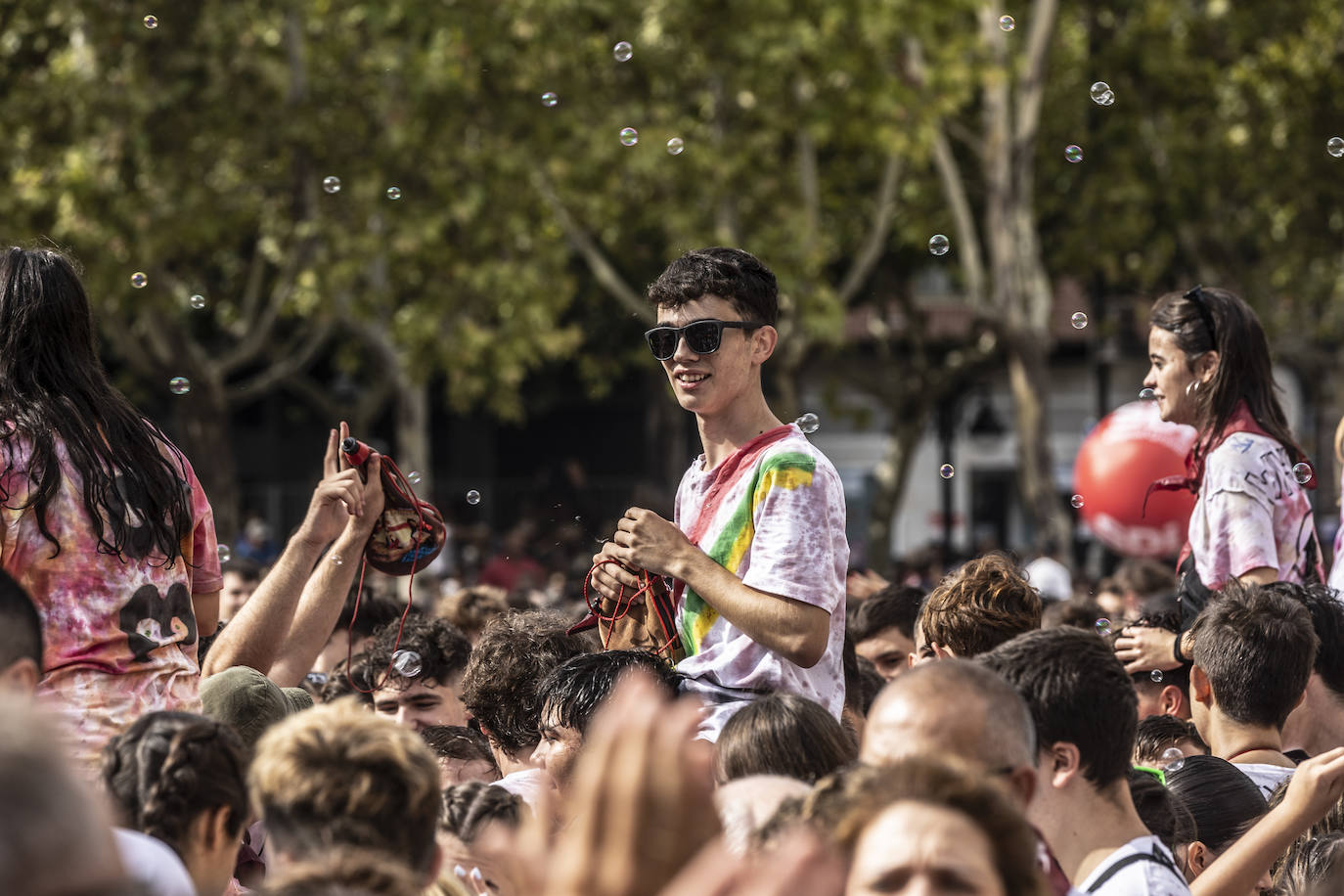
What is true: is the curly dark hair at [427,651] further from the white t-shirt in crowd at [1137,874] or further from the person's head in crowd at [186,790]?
the white t-shirt in crowd at [1137,874]

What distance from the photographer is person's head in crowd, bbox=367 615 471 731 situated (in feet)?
16.5

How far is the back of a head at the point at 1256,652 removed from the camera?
412 cm

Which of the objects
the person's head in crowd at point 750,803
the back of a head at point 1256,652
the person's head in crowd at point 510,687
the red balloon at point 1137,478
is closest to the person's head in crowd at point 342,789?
the person's head in crowd at point 750,803

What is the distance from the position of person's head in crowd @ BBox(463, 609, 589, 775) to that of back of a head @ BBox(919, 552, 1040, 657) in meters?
0.94

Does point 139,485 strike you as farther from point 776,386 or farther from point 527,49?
point 776,386

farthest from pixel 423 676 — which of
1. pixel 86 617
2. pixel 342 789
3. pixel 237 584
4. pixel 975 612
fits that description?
pixel 342 789

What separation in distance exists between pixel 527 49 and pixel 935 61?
12.6ft

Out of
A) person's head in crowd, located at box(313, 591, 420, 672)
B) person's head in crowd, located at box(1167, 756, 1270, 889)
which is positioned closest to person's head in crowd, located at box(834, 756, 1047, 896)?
person's head in crowd, located at box(1167, 756, 1270, 889)

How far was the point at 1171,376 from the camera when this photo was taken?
5.05 metres

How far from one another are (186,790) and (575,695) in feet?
3.70

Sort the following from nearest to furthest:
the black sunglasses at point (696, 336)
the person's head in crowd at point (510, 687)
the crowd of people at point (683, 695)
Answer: the crowd of people at point (683, 695) < the black sunglasses at point (696, 336) < the person's head in crowd at point (510, 687)

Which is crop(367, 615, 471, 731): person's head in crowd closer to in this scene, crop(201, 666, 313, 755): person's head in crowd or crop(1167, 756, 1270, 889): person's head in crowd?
crop(201, 666, 313, 755): person's head in crowd

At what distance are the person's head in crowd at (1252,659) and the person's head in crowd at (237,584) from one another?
3385 mm

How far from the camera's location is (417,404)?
1981 centimetres
